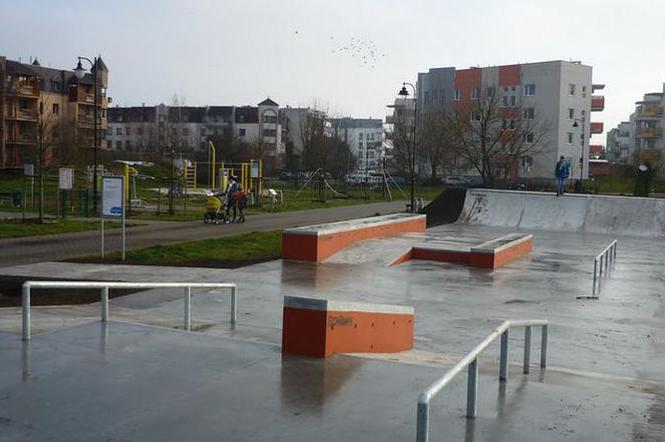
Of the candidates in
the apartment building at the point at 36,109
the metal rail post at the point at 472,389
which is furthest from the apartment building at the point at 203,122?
the metal rail post at the point at 472,389

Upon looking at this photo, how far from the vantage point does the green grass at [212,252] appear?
1827 centimetres

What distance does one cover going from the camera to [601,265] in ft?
60.6

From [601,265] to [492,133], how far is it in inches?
2579

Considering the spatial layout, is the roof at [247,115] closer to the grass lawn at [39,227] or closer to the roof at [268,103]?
the roof at [268,103]

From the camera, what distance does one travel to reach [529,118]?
→ 89562 millimetres

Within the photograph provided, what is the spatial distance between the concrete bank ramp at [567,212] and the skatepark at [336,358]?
1498 centimetres

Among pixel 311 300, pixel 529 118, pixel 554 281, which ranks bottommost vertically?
pixel 554 281

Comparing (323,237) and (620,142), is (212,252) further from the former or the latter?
(620,142)

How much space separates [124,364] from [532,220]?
2984 cm

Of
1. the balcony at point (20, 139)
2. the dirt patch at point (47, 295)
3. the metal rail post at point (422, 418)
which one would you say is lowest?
the dirt patch at point (47, 295)

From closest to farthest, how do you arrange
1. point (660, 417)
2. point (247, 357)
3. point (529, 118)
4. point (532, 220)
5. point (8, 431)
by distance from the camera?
1. point (8, 431)
2. point (660, 417)
3. point (247, 357)
4. point (532, 220)
5. point (529, 118)

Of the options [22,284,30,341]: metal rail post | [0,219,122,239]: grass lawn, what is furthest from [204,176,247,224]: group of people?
[22,284,30,341]: metal rail post

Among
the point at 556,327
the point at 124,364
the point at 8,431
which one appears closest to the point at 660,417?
the point at 124,364

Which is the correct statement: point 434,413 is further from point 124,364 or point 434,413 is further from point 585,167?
point 585,167
